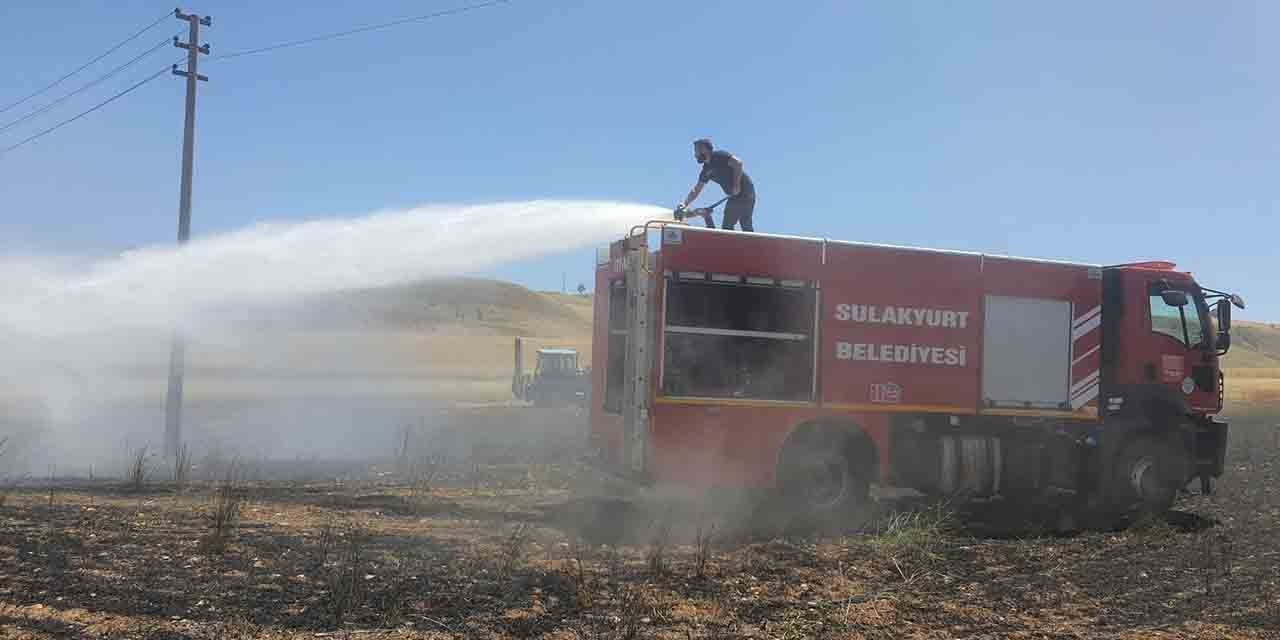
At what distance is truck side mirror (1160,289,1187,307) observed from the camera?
13.0m

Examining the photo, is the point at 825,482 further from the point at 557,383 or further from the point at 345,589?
the point at 557,383

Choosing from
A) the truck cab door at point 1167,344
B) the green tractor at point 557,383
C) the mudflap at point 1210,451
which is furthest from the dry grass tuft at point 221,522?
the green tractor at point 557,383

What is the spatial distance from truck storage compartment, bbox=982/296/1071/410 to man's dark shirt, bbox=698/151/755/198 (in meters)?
3.21

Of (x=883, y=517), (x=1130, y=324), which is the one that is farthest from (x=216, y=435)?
(x=1130, y=324)

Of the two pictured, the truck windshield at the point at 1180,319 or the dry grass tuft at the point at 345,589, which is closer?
the dry grass tuft at the point at 345,589

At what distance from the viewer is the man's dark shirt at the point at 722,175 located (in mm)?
12680

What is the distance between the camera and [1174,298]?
511 inches

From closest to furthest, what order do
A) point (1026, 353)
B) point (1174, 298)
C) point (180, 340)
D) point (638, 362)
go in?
point (638, 362)
point (1026, 353)
point (1174, 298)
point (180, 340)

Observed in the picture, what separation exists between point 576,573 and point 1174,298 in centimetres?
911

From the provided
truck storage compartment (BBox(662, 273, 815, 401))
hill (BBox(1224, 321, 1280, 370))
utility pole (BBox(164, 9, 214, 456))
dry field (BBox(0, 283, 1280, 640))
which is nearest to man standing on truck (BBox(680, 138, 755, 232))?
truck storage compartment (BBox(662, 273, 815, 401))

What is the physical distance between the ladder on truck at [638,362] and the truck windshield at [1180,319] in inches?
270

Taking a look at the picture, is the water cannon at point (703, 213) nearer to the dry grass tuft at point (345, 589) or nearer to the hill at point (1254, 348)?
the dry grass tuft at point (345, 589)

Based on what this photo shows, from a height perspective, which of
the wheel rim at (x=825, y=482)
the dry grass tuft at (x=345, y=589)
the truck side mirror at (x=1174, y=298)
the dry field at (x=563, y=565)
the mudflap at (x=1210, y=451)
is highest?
the truck side mirror at (x=1174, y=298)

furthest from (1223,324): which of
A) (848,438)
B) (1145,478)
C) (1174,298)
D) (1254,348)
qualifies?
(1254,348)
